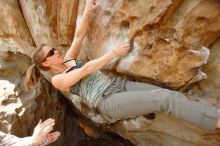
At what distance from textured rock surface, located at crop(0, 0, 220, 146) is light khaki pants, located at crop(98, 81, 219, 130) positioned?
1.39 feet

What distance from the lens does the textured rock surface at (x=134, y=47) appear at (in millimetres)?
3793

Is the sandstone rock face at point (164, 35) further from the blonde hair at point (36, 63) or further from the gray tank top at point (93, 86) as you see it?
the blonde hair at point (36, 63)

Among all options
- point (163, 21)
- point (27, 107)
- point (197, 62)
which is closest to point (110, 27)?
point (163, 21)

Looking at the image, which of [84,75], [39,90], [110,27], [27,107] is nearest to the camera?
[84,75]

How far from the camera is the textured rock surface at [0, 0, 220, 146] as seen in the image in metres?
3.79

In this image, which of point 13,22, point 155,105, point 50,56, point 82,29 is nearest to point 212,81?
point 155,105

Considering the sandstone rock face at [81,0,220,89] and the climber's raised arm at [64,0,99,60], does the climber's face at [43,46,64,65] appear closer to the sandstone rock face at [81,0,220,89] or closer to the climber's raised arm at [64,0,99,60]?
the climber's raised arm at [64,0,99,60]

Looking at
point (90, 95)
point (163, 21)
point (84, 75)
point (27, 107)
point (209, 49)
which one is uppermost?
point (163, 21)

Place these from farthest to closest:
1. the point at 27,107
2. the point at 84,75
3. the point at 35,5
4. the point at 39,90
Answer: the point at 39,90, the point at 27,107, the point at 35,5, the point at 84,75

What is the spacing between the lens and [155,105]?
11.6 ft

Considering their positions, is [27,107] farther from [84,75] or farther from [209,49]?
[209,49]

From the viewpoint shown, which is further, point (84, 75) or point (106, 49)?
point (106, 49)

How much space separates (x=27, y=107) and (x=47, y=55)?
1.67 m

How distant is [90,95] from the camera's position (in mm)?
3895
